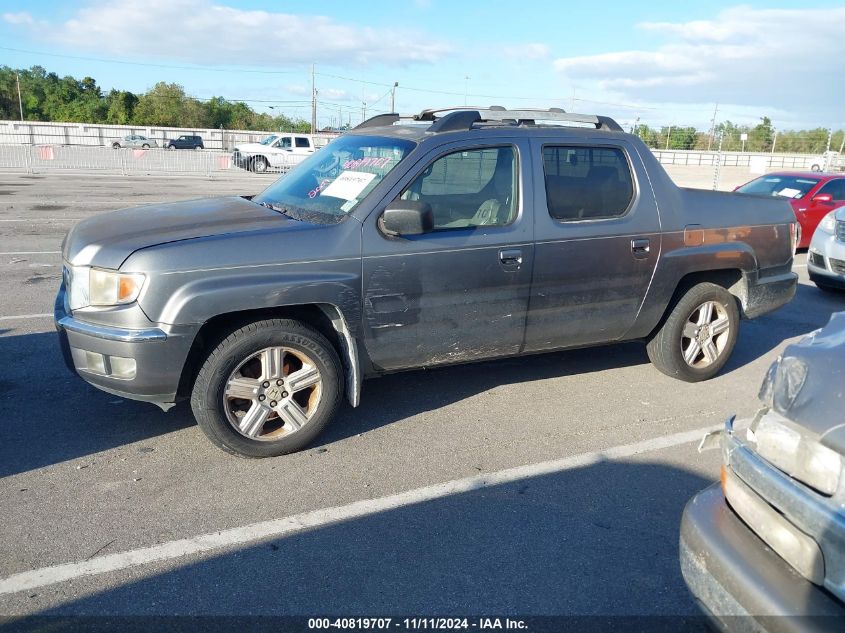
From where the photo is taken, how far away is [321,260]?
388 cm

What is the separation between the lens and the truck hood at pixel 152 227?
3.70 m

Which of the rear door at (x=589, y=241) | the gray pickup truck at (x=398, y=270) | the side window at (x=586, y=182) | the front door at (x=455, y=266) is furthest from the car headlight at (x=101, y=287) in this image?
the side window at (x=586, y=182)

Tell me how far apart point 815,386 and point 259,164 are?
98.1 ft

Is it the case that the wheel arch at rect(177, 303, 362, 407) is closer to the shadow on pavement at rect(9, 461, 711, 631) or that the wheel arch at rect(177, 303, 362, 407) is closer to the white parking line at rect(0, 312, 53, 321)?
the shadow on pavement at rect(9, 461, 711, 631)

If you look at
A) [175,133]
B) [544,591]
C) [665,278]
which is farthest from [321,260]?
[175,133]

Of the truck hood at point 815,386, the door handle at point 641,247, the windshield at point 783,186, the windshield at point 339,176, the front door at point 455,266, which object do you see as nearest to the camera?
the truck hood at point 815,386

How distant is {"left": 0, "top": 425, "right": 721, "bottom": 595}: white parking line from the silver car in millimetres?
5581

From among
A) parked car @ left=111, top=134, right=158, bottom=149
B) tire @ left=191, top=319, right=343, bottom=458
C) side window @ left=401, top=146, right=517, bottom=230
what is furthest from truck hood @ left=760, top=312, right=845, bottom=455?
parked car @ left=111, top=134, right=158, bottom=149

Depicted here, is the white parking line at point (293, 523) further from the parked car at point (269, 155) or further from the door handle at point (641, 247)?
the parked car at point (269, 155)

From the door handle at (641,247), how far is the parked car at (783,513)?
233cm

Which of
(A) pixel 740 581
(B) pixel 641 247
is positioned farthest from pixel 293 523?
(B) pixel 641 247

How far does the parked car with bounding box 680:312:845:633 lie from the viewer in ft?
6.49

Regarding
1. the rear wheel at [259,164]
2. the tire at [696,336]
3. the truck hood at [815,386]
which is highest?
the truck hood at [815,386]

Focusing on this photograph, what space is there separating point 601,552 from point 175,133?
190ft
